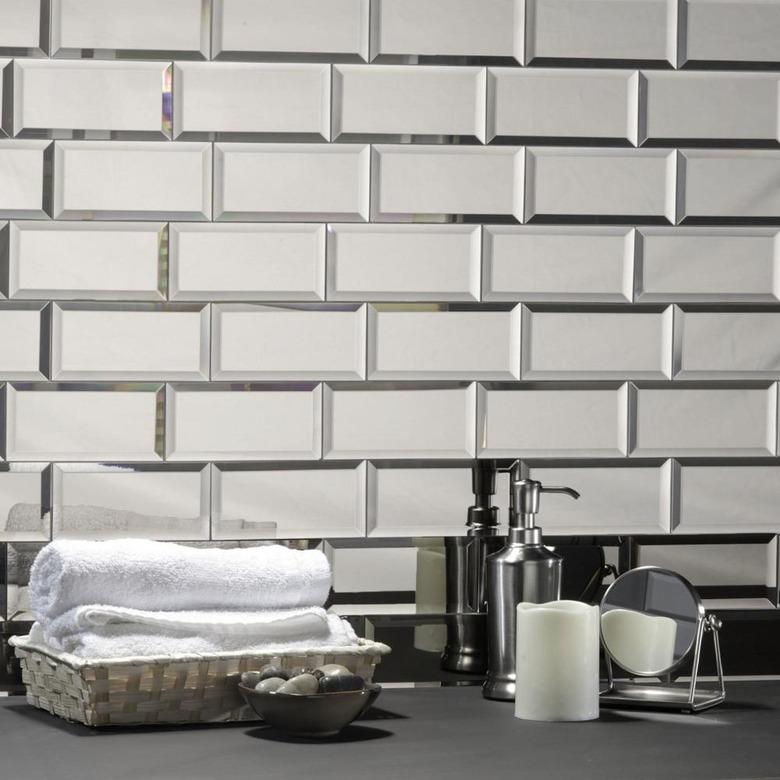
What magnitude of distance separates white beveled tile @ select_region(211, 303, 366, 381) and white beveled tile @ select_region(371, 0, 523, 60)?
1.17ft

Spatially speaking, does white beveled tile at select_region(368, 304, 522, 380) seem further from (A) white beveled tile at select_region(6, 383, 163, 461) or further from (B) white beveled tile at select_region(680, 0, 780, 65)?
(B) white beveled tile at select_region(680, 0, 780, 65)

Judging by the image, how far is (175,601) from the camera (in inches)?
54.9

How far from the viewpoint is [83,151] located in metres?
1.62

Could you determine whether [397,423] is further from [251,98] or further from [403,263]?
[251,98]

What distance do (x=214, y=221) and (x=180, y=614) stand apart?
1.75ft

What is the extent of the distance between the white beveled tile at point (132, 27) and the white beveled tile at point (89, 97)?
21 mm

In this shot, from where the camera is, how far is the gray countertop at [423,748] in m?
1.17

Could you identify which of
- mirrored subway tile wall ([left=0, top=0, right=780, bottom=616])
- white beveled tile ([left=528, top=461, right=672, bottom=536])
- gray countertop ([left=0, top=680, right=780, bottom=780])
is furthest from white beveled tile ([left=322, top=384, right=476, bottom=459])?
gray countertop ([left=0, top=680, right=780, bottom=780])

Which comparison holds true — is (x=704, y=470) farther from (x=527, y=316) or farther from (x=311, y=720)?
(x=311, y=720)

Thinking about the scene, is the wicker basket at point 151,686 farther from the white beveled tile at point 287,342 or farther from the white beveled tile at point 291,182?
the white beveled tile at point 291,182

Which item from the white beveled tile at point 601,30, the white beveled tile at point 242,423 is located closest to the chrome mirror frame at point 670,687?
the white beveled tile at point 242,423

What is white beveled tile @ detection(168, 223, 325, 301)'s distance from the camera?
1.64 metres

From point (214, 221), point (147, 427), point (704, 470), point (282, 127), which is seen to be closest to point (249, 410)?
point (147, 427)

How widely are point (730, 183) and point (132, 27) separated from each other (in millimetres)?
828
